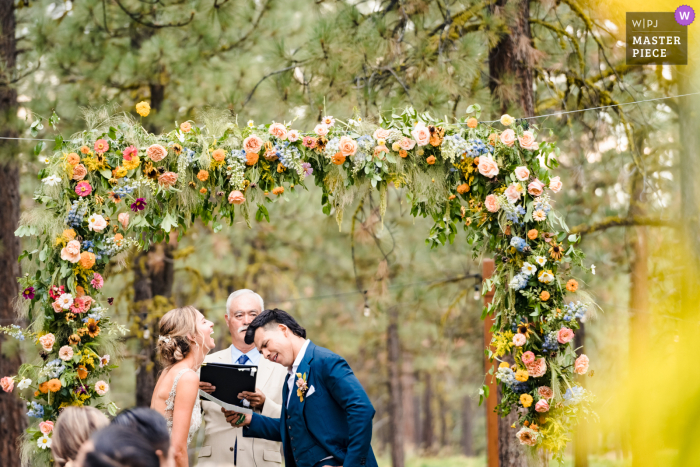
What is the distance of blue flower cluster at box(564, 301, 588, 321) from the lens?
3.51m

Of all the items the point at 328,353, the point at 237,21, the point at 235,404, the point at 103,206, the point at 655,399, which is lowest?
the point at 235,404

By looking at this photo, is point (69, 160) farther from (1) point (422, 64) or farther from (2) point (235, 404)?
(1) point (422, 64)

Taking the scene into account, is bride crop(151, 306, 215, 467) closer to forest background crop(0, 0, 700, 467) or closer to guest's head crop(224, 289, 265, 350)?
guest's head crop(224, 289, 265, 350)

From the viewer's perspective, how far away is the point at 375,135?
147 inches

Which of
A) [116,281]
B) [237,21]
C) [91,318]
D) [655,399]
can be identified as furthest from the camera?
[116,281]

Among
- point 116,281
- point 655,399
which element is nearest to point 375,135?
point 655,399

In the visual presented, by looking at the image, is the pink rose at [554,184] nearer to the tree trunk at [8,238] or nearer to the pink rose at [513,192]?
the pink rose at [513,192]

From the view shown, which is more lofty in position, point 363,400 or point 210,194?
point 210,194

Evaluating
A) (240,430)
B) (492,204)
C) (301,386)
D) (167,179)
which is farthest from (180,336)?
(492,204)

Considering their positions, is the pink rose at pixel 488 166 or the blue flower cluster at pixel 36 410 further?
the pink rose at pixel 488 166

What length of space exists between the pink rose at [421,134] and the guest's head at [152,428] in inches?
92.2

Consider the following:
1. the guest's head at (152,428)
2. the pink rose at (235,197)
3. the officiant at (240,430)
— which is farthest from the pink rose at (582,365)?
the guest's head at (152,428)

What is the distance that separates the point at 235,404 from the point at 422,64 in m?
3.26

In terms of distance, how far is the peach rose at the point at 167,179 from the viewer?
3643mm
